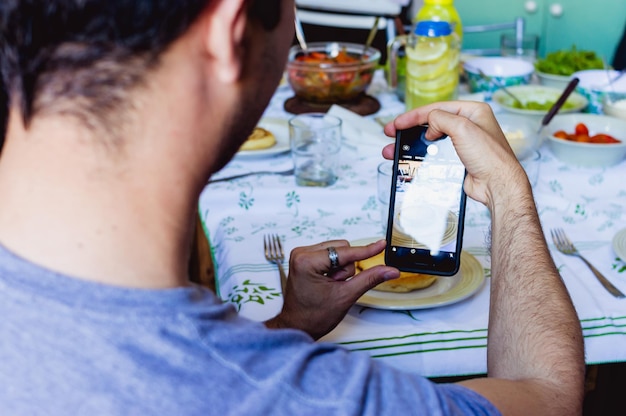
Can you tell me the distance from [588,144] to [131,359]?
1.18m

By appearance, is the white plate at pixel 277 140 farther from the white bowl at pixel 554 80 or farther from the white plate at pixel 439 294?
the white bowl at pixel 554 80

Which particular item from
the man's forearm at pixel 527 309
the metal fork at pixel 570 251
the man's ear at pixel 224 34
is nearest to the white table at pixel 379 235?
the metal fork at pixel 570 251

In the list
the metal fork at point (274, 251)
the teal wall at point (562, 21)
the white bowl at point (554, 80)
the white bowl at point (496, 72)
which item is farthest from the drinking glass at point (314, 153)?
the teal wall at point (562, 21)

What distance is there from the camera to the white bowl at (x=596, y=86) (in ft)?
5.49

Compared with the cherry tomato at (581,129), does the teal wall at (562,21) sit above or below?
below

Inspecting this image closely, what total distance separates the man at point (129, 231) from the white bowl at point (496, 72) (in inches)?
55.0

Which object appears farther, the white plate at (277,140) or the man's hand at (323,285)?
the white plate at (277,140)

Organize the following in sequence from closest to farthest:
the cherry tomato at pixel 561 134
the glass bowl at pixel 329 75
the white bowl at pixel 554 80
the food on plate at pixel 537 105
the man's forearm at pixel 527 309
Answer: the man's forearm at pixel 527 309 → the cherry tomato at pixel 561 134 → the food on plate at pixel 537 105 → the glass bowl at pixel 329 75 → the white bowl at pixel 554 80

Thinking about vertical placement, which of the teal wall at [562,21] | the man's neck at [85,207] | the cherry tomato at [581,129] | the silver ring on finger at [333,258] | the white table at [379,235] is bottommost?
the teal wall at [562,21]

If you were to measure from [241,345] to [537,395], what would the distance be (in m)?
0.32

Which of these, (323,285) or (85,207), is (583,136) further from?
(85,207)

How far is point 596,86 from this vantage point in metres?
1.75

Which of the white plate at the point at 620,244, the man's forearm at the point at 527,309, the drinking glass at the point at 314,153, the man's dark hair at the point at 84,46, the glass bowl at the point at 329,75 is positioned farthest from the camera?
the glass bowl at the point at 329,75

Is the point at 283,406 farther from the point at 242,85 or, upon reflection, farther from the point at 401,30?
the point at 401,30
